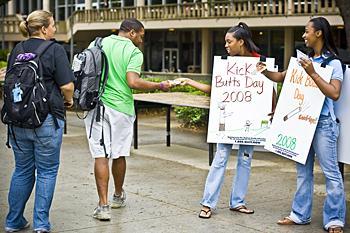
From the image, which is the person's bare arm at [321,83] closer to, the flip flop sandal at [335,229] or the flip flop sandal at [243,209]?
the flip flop sandal at [335,229]

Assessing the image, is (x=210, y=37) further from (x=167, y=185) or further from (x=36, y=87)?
(x=36, y=87)

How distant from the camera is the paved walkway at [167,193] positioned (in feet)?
20.5

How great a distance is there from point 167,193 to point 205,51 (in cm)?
2825

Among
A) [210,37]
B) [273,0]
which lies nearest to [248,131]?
[273,0]

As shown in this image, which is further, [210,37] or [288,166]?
[210,37]

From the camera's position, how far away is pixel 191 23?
33.8 metres

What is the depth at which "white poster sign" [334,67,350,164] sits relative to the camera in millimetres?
5970

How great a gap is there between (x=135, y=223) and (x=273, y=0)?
2504 cm

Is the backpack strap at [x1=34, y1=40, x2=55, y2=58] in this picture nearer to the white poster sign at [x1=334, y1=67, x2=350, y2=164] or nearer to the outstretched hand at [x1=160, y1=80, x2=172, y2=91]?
the outstretched hand at [x1=160, y1=80, x2=172, y2=91]

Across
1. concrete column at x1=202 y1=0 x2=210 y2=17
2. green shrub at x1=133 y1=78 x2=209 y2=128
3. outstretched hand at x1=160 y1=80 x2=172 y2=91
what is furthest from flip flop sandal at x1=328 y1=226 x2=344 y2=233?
concrete column at x1=202 y1=0 x2=210 y2=17

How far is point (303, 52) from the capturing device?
242 inches

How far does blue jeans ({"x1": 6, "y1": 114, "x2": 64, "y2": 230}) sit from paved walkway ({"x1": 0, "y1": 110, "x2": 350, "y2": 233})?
0.37 m

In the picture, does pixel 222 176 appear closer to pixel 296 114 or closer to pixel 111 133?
pixel 296 114

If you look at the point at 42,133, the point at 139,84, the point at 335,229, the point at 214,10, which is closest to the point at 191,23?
the point at 214,10
